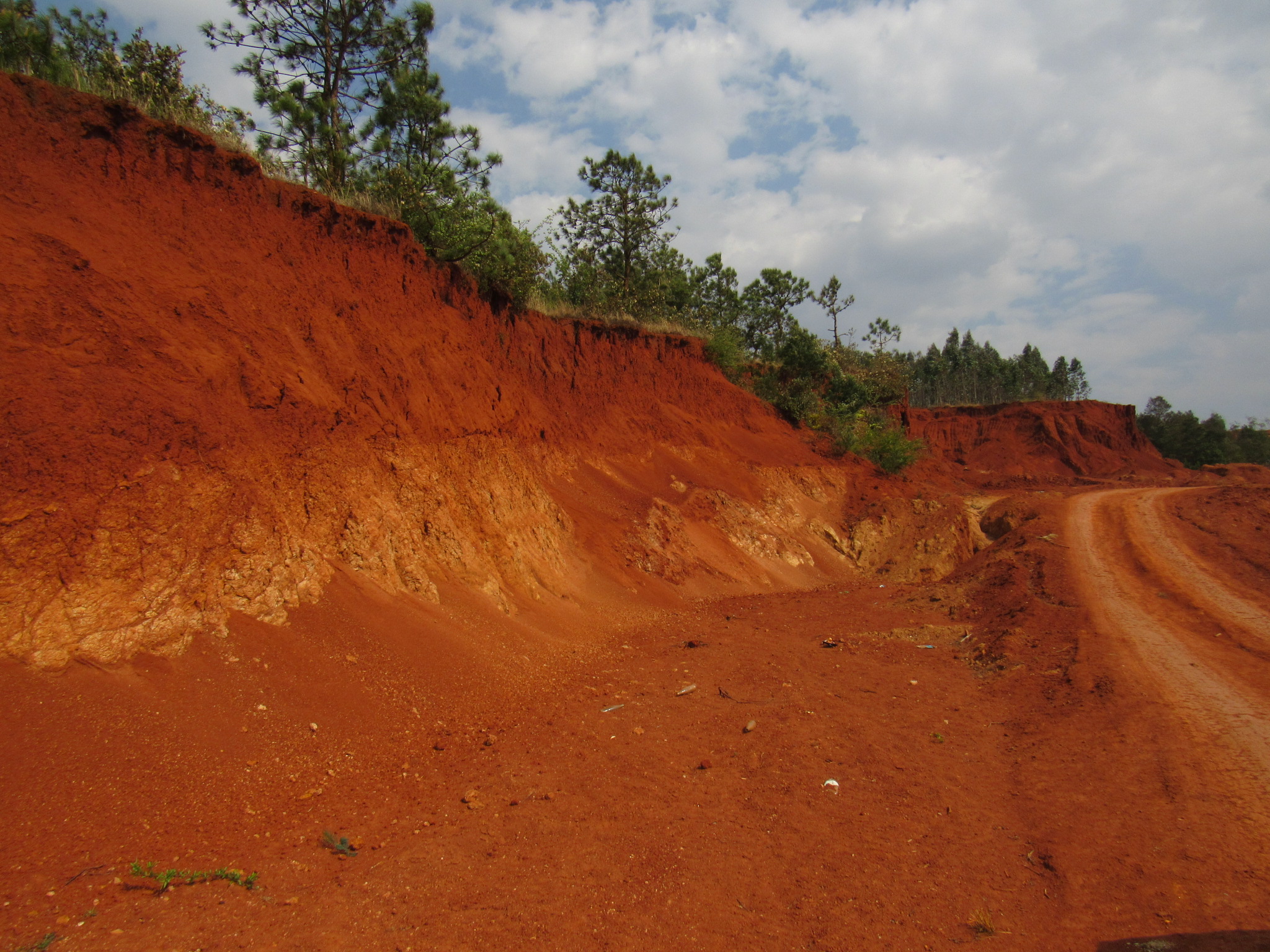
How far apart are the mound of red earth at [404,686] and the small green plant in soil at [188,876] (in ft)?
0.11

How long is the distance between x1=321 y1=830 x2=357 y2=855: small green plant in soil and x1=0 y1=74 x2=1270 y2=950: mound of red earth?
0.46 ft

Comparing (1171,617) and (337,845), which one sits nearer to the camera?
(337,845)

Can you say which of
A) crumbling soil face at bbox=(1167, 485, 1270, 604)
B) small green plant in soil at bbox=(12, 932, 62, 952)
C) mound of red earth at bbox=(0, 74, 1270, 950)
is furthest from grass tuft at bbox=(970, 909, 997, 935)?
crumbling soil face at bbox=(1167, 485, 1270, 604)

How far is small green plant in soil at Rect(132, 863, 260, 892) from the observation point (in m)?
3.43

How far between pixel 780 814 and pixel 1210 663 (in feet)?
22.8

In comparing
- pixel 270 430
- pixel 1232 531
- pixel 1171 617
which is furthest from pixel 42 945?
pixel 1232 531

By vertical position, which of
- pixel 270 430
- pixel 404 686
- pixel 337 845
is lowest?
pixel 337 845

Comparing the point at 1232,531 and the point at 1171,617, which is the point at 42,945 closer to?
the point at 1171,617

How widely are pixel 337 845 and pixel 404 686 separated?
2187mm

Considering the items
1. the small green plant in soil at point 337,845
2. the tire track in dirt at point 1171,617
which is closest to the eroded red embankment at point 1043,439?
the tire track in dirt at point 1171,617

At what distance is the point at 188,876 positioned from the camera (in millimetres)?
3527

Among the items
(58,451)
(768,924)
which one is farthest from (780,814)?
(58,451)

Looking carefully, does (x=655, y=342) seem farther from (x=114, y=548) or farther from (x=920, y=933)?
(x=920, y=933)

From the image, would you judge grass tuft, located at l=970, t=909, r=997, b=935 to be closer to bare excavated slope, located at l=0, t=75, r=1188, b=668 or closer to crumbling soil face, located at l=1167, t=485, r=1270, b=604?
bare excavated slope, located at l=0, t=75, r=1188, b=668
